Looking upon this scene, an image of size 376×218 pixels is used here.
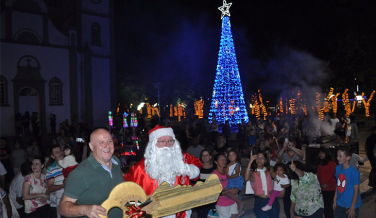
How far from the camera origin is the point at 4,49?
65.8 feet

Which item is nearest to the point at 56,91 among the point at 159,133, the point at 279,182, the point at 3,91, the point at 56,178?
the point at 3,91

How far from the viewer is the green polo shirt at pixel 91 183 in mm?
2480

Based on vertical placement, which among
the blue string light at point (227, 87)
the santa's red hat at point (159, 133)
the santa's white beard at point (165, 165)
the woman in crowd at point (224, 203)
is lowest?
the woman in crowd at point (224, 203)

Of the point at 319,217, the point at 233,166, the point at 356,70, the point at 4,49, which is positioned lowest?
the point at 319,217

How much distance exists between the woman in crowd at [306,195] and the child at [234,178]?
1003mm

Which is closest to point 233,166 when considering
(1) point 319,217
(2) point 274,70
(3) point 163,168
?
(1) point 319,217

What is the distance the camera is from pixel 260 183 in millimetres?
5070

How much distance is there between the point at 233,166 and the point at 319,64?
→ 2225cm

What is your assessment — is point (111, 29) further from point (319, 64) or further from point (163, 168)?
point (163, 168)

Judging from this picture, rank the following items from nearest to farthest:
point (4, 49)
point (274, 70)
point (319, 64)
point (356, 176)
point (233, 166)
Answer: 1. point (356, 176)
2. point (233, 166)
3. point (4, 49)
4. point (319, 64)
5. point (274, 70)

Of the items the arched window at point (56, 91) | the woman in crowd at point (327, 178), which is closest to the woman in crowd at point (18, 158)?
the woman in crowd at point (327, 178)

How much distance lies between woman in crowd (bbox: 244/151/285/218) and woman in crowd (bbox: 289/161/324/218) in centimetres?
50

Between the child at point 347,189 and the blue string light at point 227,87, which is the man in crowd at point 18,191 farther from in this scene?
the blue string light at point 227,87

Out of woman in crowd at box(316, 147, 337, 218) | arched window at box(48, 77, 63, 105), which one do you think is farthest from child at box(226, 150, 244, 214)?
arched window at box(48, 77, 63, 105)
